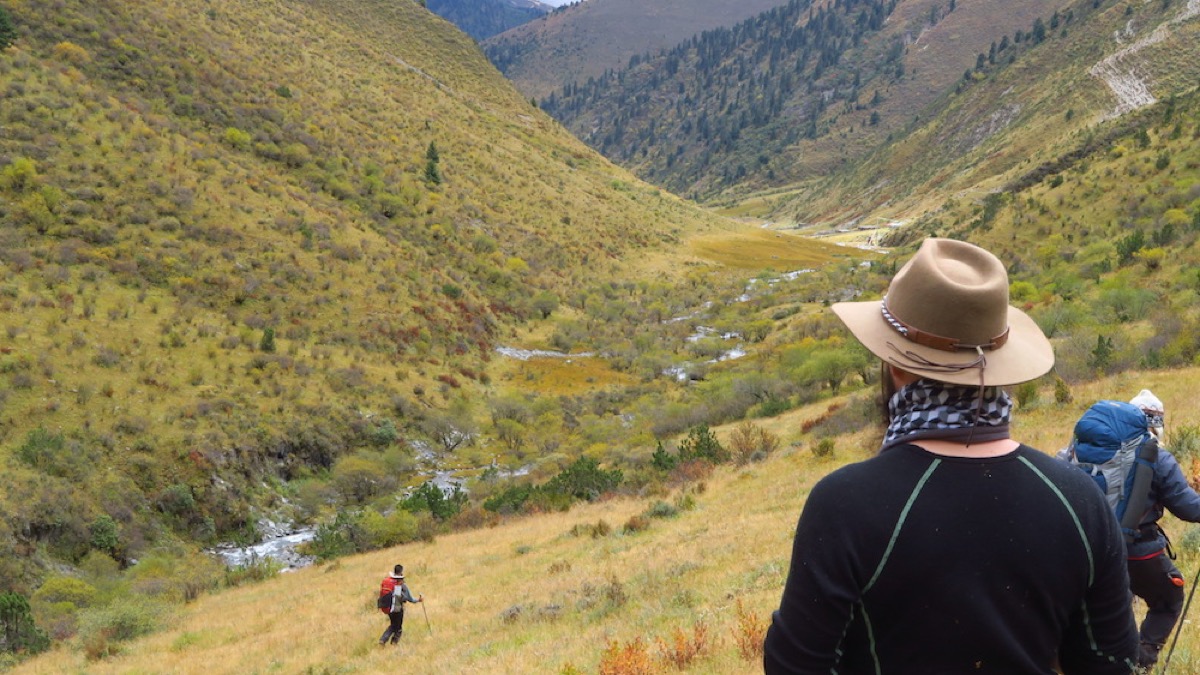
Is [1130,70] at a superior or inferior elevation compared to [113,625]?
superior

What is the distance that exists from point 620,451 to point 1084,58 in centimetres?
8623

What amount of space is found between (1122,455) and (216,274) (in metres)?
28.0

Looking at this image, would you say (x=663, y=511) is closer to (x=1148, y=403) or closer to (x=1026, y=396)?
(x=1026, y=396)

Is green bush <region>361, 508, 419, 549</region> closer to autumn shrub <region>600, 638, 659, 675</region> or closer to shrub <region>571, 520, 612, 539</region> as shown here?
shrub <region>571, 520, 612, 539</region>

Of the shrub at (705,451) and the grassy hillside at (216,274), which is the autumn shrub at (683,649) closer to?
the shrub at (705,451)

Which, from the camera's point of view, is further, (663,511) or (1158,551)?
(663,511)

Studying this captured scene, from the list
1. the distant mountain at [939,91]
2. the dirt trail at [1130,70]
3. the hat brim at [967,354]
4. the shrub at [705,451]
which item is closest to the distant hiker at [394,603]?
the hat brim at [967,354]

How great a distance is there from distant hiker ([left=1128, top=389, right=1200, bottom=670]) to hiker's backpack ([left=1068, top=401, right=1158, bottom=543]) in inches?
2.9

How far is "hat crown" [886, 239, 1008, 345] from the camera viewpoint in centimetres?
184

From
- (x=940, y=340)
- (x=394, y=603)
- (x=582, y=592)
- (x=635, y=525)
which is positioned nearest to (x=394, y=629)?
(x=394, y=603)

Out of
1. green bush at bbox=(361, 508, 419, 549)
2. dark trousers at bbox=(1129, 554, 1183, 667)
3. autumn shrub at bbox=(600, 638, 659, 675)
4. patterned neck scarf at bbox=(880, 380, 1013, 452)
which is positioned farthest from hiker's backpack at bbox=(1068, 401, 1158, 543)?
green bush at bbox=(361, 508, 419, 549)

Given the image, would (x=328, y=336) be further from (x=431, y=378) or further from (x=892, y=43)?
(x=892, y=43)

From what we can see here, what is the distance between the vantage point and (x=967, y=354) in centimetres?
187

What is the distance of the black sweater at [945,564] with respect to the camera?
177 cm
